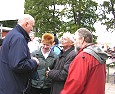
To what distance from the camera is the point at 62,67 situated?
450 cm

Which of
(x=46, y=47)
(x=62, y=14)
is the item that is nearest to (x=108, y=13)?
(x=62, y=14)

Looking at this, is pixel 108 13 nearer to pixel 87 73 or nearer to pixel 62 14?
pixel 62 14

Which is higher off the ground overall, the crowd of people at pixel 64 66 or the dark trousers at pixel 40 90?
the crowd of people at pixel 64 66

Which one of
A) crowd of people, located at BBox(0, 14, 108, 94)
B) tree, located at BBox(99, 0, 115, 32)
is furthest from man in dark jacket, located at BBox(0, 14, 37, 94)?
tree, located at BBox(99, 0, 115, 32)

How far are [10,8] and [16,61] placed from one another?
71.9 inches

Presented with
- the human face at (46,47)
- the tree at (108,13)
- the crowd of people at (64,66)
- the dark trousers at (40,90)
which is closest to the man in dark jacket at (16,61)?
the crowd of people at (64,66)

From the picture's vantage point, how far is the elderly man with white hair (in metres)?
4.37

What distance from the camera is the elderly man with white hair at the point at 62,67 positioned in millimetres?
4371

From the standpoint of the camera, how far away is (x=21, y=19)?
3.93m

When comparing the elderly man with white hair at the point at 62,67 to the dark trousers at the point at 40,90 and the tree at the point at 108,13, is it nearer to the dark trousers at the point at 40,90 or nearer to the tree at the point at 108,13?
the dark trousers at the point at 40,90

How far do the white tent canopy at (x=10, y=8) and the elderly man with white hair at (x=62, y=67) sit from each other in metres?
1.03

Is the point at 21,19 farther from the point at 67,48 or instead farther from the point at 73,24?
the point at 73,24

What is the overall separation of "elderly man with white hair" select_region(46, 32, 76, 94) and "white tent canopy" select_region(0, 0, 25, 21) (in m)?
1.03

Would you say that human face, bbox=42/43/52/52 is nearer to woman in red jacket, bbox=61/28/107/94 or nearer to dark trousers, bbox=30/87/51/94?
dark trousers, bbox=30/87/51/94
